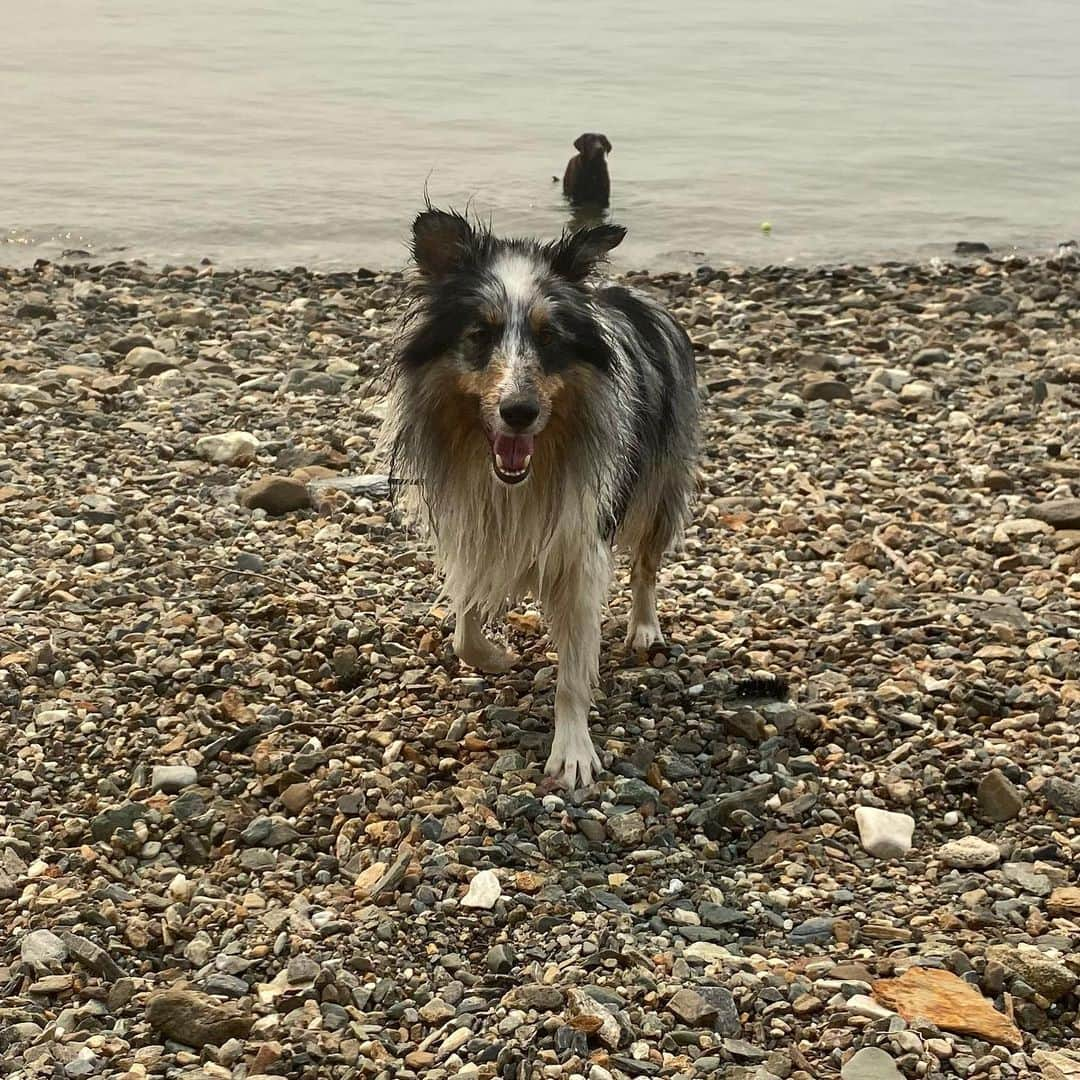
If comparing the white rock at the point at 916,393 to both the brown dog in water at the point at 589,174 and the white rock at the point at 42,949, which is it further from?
the brown dog in water at the point at 589,174

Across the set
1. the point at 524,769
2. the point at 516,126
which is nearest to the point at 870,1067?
the point at 524,769

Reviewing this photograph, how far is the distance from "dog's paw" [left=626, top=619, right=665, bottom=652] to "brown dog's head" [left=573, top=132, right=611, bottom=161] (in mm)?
8827

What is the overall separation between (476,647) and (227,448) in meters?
2.43

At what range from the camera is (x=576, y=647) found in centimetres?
502

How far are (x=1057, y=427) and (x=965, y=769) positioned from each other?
3609 mm

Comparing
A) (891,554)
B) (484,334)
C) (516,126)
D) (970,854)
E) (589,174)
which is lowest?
(970,854)

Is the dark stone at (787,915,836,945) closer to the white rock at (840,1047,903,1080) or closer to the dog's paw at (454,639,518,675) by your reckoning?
the white rock at (840,1047,903,1080)

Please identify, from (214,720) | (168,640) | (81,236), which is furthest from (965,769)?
(81,236)

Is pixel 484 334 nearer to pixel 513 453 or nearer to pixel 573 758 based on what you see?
pixel 513 453

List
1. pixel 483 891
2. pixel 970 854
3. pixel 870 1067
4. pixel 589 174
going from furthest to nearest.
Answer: pixel 589 174 → pixel 970 854 → pixel 483 891 → pixel 870 1067

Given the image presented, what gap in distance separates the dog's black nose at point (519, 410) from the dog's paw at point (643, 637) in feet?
4.78

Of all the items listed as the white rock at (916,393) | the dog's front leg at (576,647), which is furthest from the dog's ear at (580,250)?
the white rock at (916,393)

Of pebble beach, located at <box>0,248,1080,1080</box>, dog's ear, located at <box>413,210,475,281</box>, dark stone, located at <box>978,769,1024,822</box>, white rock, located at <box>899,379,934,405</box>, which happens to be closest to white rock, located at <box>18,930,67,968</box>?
pebble beach, located at <box>0,248,1080,1080</box>

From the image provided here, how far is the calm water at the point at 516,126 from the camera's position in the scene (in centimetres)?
1352
